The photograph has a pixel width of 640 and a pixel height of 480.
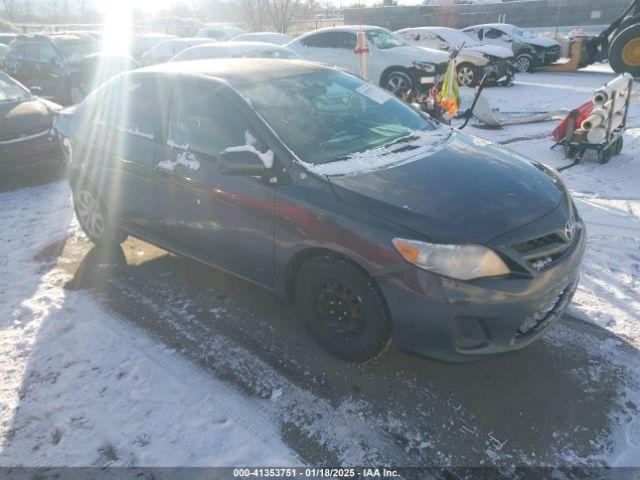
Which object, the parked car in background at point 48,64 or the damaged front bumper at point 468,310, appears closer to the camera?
the damaged front bumper at point 468,310

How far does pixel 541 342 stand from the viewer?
3.13 meters

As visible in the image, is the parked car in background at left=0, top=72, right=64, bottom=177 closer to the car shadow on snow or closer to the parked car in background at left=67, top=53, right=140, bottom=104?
the car shadow on snow

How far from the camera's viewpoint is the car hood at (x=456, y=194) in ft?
8.13

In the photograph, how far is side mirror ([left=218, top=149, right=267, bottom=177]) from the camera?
286 centimetres

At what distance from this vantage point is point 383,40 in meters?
11.6

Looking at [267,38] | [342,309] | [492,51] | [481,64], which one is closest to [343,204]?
[342,309]

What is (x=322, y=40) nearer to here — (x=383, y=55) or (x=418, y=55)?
(x=383, y=55)

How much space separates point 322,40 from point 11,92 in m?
7.30

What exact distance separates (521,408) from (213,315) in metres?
2.14

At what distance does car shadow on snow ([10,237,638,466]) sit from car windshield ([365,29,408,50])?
9405mm

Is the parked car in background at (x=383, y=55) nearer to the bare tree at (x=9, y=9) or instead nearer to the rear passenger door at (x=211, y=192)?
the rear passenger door at (x=211, y=192)

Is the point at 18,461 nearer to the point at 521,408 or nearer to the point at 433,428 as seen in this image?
the point at 433,428

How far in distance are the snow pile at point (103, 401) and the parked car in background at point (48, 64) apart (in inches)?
390

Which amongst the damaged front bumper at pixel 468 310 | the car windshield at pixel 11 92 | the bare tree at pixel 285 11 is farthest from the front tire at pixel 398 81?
the bare tree at pixel 285 11
